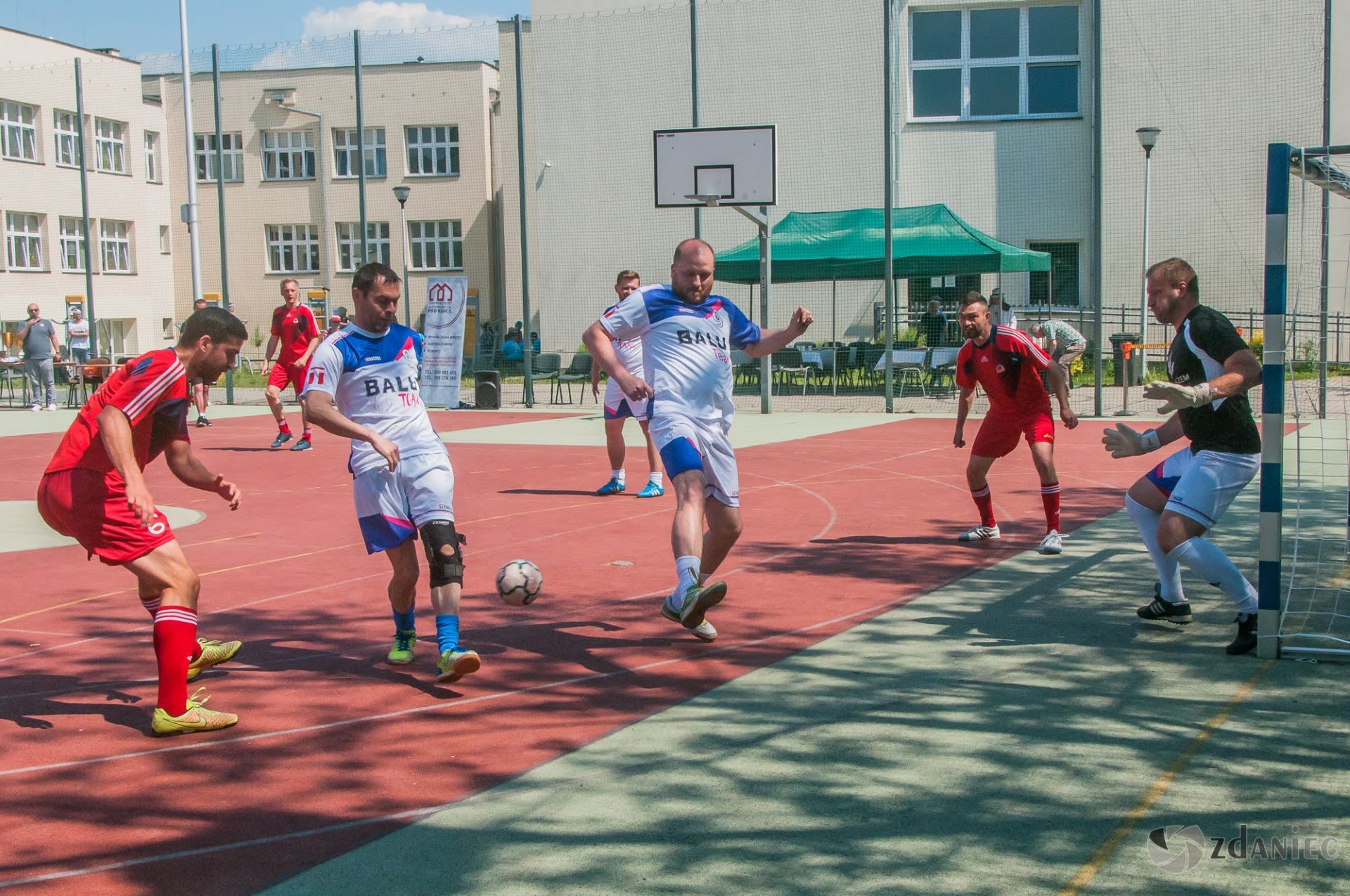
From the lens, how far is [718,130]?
2031 centimetres

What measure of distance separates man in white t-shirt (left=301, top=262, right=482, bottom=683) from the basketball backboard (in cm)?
1468

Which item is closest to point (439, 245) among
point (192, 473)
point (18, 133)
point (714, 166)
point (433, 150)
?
point (433, 150)

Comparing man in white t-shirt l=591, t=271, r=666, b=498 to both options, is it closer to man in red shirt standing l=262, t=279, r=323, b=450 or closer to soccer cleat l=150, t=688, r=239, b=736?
man in red shirt standing l=262, t=279, r=323, b=450

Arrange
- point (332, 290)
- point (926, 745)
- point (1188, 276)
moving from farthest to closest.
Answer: point (332, 290) → point (1188, 276) → point (926, 745)

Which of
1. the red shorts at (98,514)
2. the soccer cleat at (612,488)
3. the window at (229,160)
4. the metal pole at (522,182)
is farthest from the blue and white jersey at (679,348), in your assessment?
the window at (229,160)

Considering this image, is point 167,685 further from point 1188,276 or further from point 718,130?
point 718,130

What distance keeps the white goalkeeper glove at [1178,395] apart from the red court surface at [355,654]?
2017 millimetres

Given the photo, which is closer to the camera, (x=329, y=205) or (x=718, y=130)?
(x=718, y=130)

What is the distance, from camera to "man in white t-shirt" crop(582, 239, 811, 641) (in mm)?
6145

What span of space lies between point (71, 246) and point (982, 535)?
37.8 metres

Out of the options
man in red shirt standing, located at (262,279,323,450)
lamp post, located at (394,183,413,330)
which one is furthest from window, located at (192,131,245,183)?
man in red shirt standing, located at (262,279,323,450)

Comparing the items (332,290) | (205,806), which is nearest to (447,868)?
(205,806)

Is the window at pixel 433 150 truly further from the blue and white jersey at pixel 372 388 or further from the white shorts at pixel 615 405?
the blue and white jersey at pixel 372 388

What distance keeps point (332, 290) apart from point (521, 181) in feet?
71.7
